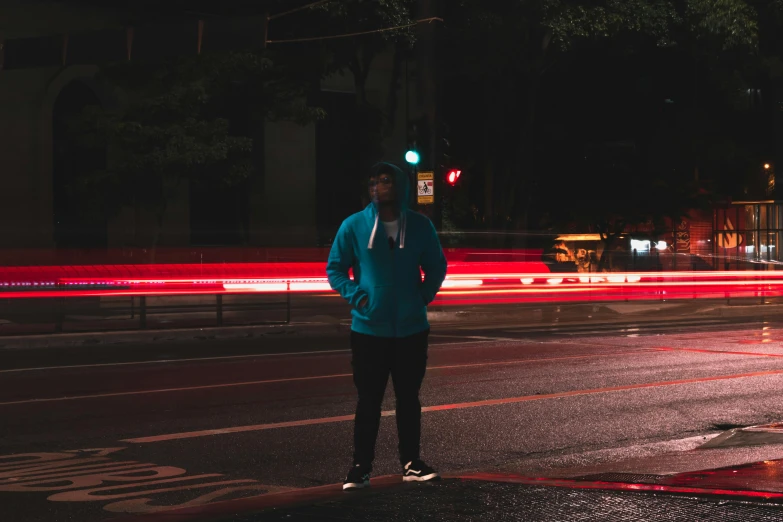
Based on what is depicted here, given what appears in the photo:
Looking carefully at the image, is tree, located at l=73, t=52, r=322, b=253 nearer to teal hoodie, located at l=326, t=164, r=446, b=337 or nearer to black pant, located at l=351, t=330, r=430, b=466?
teal hoodie, located at l=326, t=164, r=446, b=337

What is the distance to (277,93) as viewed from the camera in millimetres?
30125

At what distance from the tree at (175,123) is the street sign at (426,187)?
5.74 meters

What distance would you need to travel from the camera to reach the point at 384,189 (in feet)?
22.6

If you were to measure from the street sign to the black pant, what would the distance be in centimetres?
1753

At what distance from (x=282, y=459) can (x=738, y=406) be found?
491cm

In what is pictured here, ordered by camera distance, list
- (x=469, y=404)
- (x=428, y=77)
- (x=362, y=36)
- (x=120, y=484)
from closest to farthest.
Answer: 1. (x=120, y=484)
2. (x=469, y=404)
3. (x=428, y=77)
4. (x=362, y=36)

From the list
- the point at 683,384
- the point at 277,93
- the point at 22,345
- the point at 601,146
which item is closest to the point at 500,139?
the point at 601,146

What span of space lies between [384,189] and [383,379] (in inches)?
43.0

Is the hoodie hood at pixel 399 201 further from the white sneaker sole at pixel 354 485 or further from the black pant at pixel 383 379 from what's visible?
the white sneaker sole at pixel 354 485

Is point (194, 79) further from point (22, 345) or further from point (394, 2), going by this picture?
point (22, 345)

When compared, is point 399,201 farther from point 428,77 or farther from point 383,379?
point 428,77

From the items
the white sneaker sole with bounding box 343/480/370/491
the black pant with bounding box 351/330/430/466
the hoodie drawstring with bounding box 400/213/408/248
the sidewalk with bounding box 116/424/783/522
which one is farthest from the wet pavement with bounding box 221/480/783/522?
the hoodie drawstring with bounding box 400/213/408/248

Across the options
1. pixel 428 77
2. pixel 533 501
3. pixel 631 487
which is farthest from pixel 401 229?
pixel 428 77

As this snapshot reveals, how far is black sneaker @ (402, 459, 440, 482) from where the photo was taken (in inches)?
274
